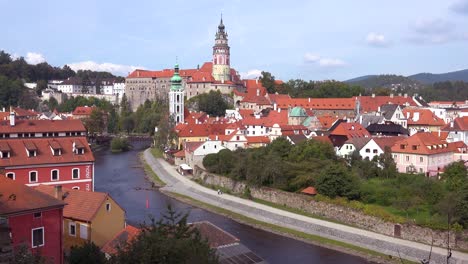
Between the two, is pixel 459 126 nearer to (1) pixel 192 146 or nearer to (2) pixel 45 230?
(1) pixel 192 146

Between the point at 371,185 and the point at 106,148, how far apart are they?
128ft

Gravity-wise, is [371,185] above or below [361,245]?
above

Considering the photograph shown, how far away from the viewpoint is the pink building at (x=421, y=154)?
2939 centimetres

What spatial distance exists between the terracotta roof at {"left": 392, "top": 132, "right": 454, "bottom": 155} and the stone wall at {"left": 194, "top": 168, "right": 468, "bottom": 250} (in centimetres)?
797

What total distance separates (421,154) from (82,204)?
2012cm

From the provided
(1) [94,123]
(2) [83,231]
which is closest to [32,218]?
(2) [83,231]

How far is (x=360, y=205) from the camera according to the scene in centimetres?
2333

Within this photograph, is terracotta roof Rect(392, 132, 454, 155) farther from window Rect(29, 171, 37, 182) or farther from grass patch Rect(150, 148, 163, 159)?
grass patch Rect(150, 148, 163, 159)

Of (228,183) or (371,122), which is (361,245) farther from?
(371,122)

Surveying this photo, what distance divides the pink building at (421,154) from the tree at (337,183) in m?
6.37

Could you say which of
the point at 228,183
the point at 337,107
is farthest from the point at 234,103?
the point at 228,183

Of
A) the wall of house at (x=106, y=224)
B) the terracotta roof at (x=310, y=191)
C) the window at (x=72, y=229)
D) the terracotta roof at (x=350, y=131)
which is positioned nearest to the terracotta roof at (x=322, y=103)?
the terracotta roof at (x=350, y=131)

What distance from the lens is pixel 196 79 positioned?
248 feet

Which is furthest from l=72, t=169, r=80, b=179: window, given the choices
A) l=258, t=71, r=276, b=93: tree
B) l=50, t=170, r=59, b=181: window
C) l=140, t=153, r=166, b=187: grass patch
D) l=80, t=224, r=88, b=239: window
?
l=258, t=71, r=276, b=93: tree
